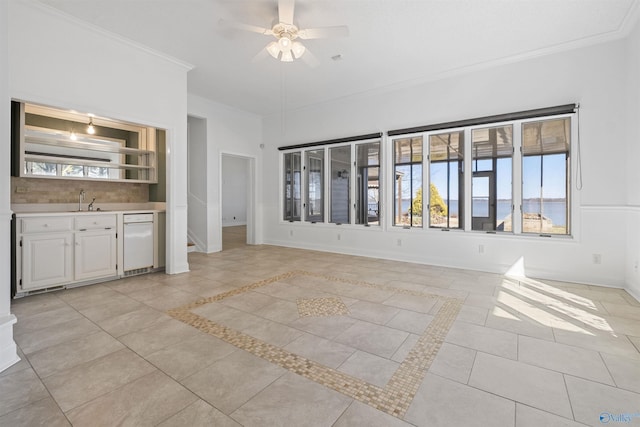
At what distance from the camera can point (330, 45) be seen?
4.09 metres

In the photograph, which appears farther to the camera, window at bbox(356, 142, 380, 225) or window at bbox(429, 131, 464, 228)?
window at bbox(356, 142, 380, 225)

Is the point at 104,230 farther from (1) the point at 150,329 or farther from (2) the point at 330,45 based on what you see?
(2) the point at 330,45

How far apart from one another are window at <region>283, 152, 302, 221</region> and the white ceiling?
90.1 inches

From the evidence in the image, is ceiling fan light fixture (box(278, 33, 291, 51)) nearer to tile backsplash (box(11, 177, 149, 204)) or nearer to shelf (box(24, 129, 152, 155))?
shelf (box(24, 129, 152, 155))

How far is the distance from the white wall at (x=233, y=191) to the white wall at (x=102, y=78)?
750cm

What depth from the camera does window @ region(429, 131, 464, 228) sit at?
5.09 meters

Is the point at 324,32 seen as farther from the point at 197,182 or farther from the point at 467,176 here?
the point at 197,182

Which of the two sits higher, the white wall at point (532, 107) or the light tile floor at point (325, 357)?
the white wall at point (532, 107)

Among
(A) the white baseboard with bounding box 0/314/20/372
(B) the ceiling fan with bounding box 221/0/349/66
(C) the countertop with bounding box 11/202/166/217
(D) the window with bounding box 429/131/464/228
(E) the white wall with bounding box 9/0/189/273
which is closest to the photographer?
(A) the white baseboard with bounding box 0/314/20/372

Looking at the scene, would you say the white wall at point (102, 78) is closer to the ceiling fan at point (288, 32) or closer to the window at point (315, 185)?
the ceiling fan at point (288, 32)

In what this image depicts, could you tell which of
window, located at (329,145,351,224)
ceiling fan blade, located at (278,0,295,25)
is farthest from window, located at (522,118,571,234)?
ceiling fan blade, located at (278,0,295,25)

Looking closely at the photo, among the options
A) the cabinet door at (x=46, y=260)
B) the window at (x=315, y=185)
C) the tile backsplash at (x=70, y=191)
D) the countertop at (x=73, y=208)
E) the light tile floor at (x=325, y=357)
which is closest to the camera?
the light tile floor at (x=325, y=357)

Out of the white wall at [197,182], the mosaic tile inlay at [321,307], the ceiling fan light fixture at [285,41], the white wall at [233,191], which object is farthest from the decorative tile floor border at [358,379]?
the white wall at [233,191]

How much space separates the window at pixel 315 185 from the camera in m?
6.79
